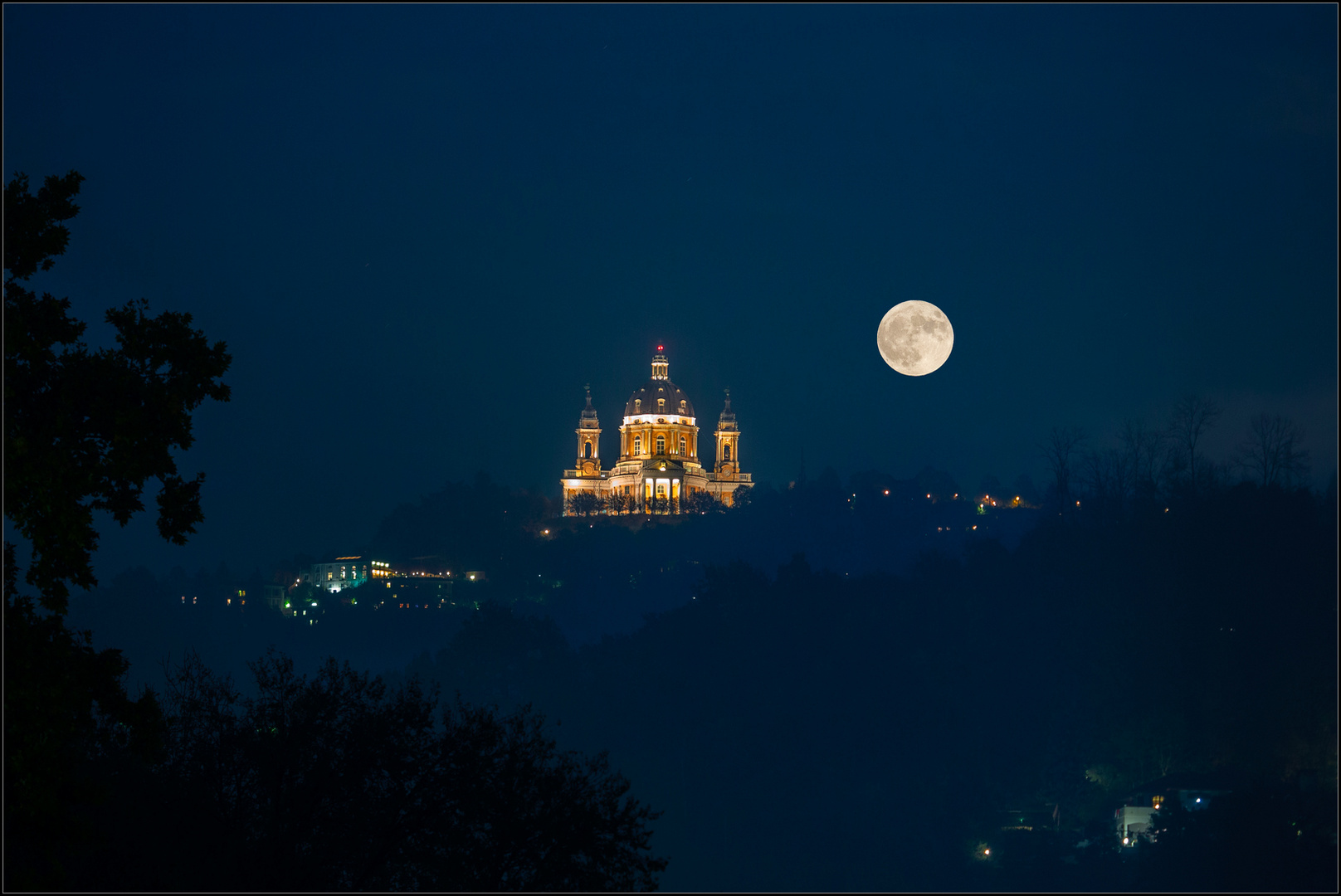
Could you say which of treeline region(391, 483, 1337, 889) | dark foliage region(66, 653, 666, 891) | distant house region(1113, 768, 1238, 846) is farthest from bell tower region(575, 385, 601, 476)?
dark foliage region(66, 653, 666, 891)

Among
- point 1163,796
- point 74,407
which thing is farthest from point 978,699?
point 74,407

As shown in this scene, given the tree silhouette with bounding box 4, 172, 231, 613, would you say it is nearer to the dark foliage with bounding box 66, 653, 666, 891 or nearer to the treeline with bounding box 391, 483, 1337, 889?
the dark foliage with bounding box 66, 653, 666, 891

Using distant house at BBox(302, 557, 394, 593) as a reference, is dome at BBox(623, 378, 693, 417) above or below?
above

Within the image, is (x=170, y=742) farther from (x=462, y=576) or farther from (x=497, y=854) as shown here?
(x=462, y=576)

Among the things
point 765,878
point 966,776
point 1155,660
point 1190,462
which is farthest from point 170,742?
point 1190,462

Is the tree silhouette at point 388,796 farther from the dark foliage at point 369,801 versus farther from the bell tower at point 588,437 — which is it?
the bell tower at point 588,437

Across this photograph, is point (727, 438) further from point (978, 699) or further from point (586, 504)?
point (978, 699)
